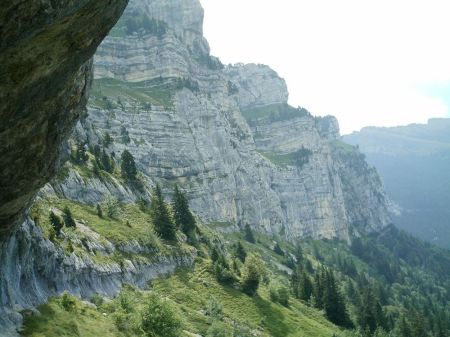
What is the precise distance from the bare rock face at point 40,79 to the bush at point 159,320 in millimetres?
22307

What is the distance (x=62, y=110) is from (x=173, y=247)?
217ft

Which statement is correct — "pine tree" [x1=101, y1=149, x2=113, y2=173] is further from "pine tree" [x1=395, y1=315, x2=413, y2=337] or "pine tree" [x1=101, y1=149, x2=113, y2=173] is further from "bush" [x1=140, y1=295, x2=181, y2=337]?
"pine tree" [x1=395, y1=315, x2=413, y2=337]

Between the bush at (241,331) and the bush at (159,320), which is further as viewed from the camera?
the bush at (241,331)

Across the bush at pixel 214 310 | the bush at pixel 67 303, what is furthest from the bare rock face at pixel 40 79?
the bush at pixel 214 310

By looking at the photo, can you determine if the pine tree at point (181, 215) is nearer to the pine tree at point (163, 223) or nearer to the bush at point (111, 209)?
the pine tree at point (163, 223)

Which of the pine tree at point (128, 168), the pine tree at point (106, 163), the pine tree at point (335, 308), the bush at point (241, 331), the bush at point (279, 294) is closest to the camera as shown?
the bush at point (241, 331)

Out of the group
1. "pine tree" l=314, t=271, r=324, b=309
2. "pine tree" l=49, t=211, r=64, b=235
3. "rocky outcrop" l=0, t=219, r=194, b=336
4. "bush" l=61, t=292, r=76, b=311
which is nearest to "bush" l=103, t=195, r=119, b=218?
"rocky outcrop" l=0, t=219, r=194, b=336

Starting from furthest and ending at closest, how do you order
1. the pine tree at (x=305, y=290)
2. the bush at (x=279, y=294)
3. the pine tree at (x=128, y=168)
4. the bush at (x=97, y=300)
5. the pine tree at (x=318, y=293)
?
the pine tree at (x=128, y=168), the pine tree at (x=305, y=290), the pine tree at (x=318, y=293), the bush at (x=279, y=294), the bush at (x=97, y=300)

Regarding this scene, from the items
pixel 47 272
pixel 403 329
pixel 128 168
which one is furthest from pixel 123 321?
pixel 128 168

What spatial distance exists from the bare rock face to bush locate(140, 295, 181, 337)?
22307 mm

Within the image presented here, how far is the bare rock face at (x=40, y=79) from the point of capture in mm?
12688

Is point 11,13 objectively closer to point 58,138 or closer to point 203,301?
point 58,138

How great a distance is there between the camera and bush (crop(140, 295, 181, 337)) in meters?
42.3

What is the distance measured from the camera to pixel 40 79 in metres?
15.7
